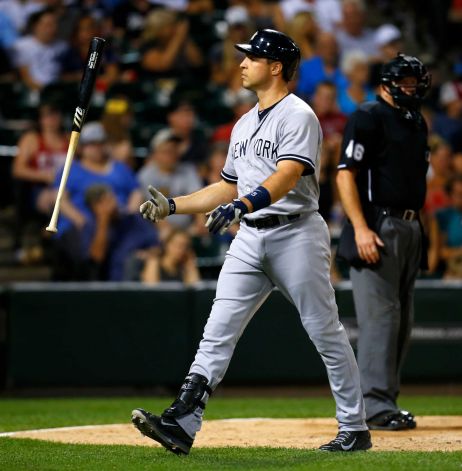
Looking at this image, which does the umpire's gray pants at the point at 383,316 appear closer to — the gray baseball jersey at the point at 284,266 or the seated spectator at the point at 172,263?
the gray baseball jersey at the point at 284,266

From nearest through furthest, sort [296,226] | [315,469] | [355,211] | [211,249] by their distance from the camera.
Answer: [315,469] < [296,226] < [355,211] < [211,249]

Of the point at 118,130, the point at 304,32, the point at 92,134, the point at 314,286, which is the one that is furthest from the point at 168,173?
the point at 314,286

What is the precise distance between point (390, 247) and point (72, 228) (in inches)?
166

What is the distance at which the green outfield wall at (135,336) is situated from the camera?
930cm

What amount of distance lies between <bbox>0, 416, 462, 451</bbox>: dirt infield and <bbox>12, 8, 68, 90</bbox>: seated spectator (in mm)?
6538

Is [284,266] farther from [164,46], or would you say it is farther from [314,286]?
[164,46]

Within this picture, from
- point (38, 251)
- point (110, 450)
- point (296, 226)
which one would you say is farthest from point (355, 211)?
point (38, 251)

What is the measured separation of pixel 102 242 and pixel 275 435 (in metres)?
4.32

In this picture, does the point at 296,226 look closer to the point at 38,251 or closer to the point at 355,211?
the point at 355,211

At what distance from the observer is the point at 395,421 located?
6336mm

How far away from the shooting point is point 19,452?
5305mm

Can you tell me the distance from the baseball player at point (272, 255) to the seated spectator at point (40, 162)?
5.50m

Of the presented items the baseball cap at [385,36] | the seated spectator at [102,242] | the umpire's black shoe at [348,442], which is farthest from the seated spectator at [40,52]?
the umpire's black shoe at [348,442]

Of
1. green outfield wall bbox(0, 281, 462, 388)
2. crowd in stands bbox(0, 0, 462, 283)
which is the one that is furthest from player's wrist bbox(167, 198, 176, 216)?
crowd in stands bbox(0, 0, 462, 283)
